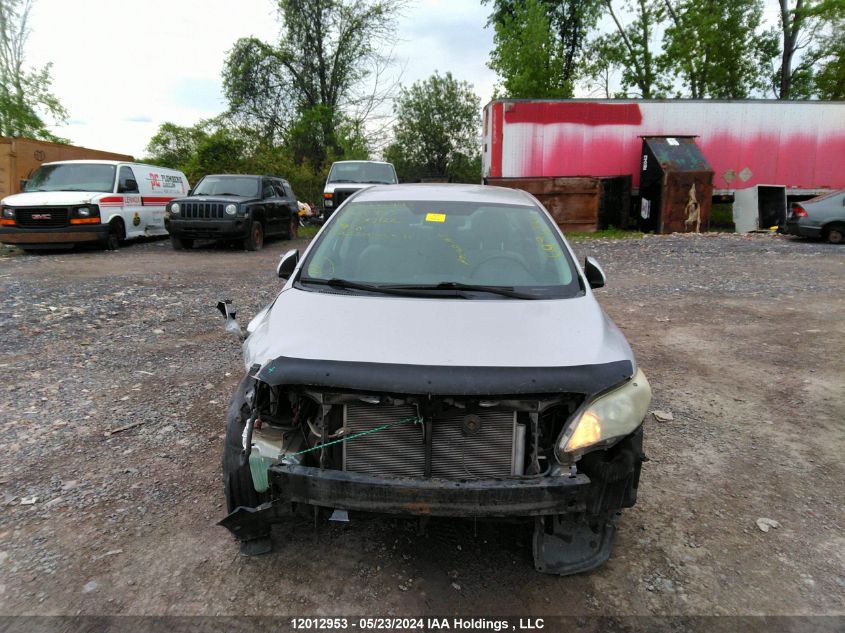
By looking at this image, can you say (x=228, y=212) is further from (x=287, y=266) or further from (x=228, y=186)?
(x=287, y=266)

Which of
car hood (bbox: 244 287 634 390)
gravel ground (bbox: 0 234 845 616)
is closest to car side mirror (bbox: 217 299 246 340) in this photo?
car hood (bbox: 244 287 634 390)

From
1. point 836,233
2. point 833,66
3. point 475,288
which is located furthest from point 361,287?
point 833,66

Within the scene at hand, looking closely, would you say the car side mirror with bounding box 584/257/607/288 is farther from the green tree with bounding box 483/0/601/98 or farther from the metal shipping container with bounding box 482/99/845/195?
the green tree with bounding box 483/0/601/98

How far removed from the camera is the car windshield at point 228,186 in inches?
533

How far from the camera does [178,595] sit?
2451mm

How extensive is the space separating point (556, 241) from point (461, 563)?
200 cm

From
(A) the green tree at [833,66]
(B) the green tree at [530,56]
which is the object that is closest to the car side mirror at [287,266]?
(B) the green tree at [530,56]

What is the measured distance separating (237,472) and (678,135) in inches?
727

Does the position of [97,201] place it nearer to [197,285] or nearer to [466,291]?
[197,285]

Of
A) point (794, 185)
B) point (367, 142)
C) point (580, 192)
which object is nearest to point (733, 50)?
point (794, 185)

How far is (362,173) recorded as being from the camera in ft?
55.4

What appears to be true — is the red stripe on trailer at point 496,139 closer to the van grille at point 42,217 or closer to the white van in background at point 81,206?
the white van in background at point 81,206

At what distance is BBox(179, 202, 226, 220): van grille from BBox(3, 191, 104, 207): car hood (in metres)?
1.84

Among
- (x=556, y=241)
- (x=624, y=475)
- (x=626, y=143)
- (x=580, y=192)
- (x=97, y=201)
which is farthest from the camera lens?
(x=626, y=143)
